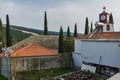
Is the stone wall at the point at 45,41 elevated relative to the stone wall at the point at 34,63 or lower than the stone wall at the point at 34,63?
elevated

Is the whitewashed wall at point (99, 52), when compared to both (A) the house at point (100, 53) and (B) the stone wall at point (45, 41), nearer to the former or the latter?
(A) the house at point (100, 53)

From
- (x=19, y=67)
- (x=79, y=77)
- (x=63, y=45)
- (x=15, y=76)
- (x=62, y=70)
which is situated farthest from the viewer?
(x=63, y=45)

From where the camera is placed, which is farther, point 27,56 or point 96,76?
point 27,56

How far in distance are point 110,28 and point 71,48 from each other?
7.63m

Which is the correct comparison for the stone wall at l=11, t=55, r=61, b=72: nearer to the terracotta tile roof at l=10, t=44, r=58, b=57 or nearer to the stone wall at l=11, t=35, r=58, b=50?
the terracotta tile roof at l=10, t=44, r=58, b=57

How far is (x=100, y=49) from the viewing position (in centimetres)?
2367

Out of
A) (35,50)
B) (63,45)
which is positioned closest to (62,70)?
(35,50)

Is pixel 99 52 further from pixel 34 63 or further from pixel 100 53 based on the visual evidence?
pixel 34 63

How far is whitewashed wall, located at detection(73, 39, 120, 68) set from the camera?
2198 cm

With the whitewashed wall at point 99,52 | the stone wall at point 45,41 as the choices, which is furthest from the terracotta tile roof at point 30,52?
the stone wall at point 45,41

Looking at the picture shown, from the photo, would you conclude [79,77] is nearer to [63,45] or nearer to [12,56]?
[12,56]

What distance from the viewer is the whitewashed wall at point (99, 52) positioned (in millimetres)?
21984

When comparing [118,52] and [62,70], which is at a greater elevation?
[118,52]

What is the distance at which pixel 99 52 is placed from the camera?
23.9 m
